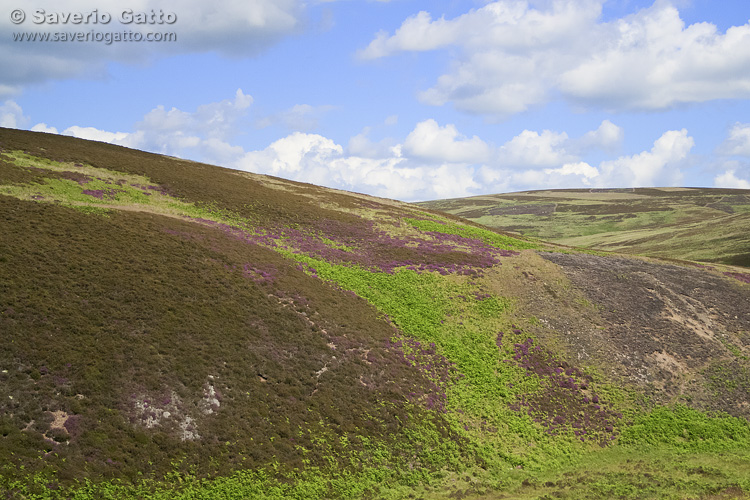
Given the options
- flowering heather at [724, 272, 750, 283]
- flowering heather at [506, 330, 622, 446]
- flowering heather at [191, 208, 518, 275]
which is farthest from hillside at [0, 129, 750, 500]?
flowering heather at [724, 272, 750, 283]

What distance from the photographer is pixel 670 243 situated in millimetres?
131500

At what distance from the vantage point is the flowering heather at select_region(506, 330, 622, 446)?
3494 cm

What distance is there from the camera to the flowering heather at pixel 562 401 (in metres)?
34.9

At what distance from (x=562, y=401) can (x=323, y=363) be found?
17.5 meters

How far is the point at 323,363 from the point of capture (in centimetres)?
3338

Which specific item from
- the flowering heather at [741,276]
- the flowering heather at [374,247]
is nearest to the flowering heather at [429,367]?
the flowering heather at [374,247]

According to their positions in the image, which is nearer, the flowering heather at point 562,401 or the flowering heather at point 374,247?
the flowering heather at point 562,401

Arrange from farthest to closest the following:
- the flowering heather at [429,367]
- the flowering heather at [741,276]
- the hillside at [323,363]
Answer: the flowering heather at [741,276]
the flowering heather at [429,367]
the hillside at [323,363]

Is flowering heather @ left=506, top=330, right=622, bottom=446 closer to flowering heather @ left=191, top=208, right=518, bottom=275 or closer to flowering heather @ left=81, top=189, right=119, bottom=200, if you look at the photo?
flowering heather @ left=191, top=208, right=518, bottom=275

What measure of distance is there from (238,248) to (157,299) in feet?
40.9

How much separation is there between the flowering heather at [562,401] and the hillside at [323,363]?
0.50 ft

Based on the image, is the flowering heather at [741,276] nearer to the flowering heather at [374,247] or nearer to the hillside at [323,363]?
the hillside at [323,363]

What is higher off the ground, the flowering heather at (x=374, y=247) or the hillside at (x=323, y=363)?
the flowering heather at (x=374, y=247)

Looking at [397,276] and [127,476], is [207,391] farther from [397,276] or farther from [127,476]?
[397,276]
